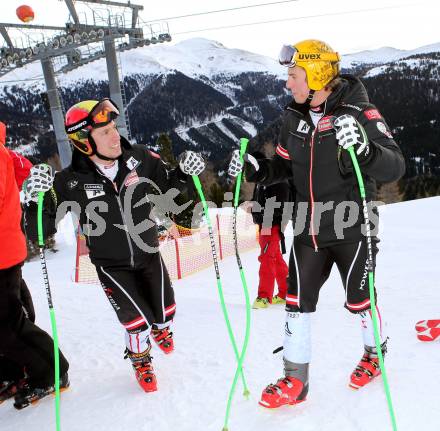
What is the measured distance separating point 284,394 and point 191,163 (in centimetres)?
175

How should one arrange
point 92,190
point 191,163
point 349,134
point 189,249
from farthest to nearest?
point 189,249
point 92,190
point 191,163
point 349,134

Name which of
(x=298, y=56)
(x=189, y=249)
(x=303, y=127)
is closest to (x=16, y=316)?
(x=303, y=127)

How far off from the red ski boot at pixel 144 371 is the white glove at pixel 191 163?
5.12 ft

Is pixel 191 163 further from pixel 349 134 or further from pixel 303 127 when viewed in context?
pixel 349 134

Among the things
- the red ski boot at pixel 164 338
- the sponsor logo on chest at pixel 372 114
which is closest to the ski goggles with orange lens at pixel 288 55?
the sponsor logo on chest at pixel 372 114

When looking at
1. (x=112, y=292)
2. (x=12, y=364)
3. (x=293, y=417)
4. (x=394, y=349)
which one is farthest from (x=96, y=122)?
(x=394, y=349)

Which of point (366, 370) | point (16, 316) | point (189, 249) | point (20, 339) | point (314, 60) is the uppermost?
point (314, 60)

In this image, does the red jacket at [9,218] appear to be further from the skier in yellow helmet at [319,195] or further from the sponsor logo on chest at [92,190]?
the skier in yellow helmet at [319,195]

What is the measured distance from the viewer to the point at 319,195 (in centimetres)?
291

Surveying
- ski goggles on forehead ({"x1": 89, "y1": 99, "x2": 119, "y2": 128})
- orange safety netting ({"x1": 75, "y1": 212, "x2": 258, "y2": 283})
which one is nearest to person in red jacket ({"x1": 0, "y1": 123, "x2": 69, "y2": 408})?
ski goggles on forehead ({"x1": 89, "y1": 99, "x2": 119, "y2": 128})

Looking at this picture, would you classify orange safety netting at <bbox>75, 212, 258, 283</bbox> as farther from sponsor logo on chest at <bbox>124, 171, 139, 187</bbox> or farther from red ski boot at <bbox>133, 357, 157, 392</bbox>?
sponsor logo on chest at <bbox>124, 171, 139, 187</bbox>

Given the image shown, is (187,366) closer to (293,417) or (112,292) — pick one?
(112,292)

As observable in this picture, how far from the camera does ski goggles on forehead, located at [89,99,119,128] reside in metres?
3.30

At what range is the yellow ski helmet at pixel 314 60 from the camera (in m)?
2.84
